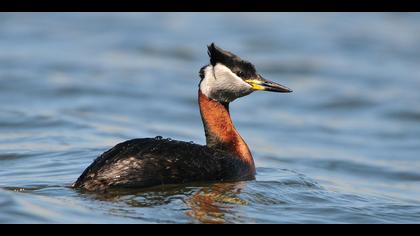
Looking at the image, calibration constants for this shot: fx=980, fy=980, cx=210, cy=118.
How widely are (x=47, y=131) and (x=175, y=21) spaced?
40.6 feet

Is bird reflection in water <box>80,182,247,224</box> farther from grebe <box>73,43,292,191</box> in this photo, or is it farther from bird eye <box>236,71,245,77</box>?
bird eye <box>236,71,245,77</box>

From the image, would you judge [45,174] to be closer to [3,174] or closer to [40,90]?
[3,174]

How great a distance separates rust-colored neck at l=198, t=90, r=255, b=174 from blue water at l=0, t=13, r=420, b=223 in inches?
19.0

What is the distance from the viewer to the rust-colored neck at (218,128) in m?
11.2

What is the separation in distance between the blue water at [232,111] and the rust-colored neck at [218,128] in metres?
0.48

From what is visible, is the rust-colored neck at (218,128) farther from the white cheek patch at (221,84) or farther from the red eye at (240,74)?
the red eye at (240,74)

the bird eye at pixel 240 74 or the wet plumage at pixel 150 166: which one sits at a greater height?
the bird eye at pixel 240 74

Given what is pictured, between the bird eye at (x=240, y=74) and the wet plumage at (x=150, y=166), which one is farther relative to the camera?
the bird eye at (x=240, y=74)

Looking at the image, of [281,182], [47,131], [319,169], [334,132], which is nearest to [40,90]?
[47,131]

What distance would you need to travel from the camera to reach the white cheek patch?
436 inches
